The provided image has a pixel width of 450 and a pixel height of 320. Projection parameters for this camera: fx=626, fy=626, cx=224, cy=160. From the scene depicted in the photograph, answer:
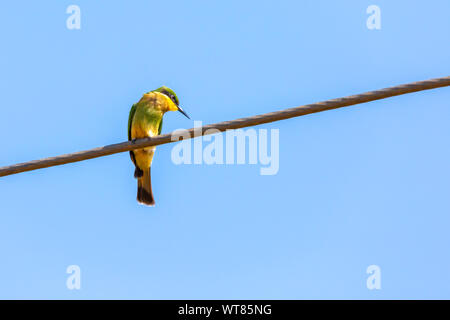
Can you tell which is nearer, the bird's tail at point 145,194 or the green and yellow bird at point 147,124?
the green and yellow bird at point 147,124

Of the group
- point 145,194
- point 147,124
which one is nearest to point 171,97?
point 147,124

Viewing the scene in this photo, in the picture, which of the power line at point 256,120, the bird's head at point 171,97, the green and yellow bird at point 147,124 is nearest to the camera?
the power line at point 256,120

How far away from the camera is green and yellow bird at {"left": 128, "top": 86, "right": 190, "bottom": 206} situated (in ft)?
20.6

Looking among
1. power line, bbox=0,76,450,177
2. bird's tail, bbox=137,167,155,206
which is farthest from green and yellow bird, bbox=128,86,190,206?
power line, bbox=0,76,450,177

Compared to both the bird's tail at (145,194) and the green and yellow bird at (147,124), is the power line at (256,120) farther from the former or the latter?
the bird's tail at (145,194)

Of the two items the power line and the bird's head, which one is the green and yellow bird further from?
the power line

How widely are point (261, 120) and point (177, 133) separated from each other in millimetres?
587

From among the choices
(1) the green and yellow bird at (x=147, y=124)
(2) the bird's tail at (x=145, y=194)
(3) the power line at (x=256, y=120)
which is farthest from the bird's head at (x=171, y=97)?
(3) the power line at (x=256, y=120)

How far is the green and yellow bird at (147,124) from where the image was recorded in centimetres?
627

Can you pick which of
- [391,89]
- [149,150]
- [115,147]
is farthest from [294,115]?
[149,150]

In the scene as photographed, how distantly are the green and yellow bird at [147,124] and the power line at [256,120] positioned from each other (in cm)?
230

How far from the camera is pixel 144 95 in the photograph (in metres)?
6.61

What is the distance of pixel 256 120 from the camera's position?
346 centimetres

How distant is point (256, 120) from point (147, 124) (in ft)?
9.67
